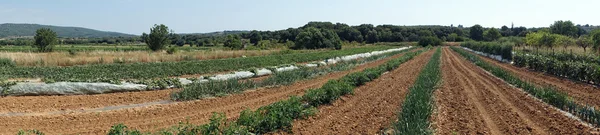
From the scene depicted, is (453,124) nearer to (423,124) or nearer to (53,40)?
(423,124)

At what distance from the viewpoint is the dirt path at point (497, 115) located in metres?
7.47

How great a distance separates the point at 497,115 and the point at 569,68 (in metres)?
12.6

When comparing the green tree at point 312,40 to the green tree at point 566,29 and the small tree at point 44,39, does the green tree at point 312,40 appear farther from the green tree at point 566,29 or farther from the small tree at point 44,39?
the green tree at point 566,29

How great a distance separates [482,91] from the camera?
13.4 meters

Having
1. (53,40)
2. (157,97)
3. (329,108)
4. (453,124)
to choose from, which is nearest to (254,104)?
(329,108)

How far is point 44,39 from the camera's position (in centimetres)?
3478

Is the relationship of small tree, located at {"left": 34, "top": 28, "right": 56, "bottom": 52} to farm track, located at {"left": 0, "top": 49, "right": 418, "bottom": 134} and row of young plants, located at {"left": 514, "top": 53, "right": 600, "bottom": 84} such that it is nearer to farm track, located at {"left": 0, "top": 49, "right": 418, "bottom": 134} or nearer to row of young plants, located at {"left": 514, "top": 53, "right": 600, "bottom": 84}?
farm track, located at {"left": 0, "top": 49, "right": 418, "bottom": 134}

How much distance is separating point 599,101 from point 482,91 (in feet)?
10.7

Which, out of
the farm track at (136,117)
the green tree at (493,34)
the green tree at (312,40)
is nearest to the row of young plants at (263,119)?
the farm track at (136,117)

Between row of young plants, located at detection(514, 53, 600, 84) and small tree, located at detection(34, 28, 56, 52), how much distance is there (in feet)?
130

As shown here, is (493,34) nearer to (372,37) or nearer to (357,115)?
(372,37)

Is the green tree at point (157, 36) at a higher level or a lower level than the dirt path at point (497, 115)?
higher

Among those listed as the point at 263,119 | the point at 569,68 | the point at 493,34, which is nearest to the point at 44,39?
the point at 263,119

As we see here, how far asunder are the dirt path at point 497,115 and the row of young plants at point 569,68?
5.32m
